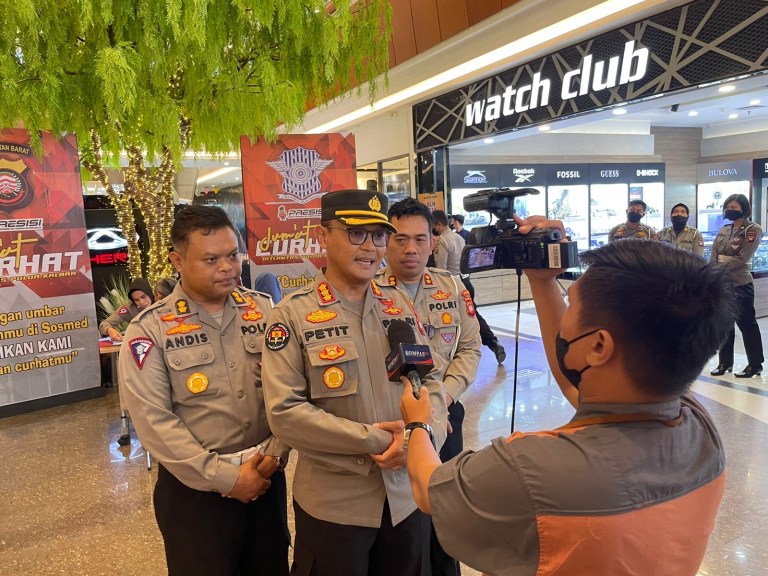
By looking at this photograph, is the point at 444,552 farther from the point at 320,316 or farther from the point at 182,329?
the point at 182,329

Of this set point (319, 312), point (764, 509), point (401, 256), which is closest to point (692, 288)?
point (319, 312)

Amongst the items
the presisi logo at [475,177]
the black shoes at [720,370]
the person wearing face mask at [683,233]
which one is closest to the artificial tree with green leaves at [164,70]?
the person wearing face mask at [683,233]

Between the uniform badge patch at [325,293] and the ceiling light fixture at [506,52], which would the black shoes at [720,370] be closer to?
the ceiling light fixture at [506,52]

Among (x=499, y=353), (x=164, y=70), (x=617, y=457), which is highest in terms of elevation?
(x=164, y=70)

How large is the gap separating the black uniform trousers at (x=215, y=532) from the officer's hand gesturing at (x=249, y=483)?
0.10 meters

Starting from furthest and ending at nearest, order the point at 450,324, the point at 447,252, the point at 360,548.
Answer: the point at 447,252, the point at 450,324, the point at 360,548

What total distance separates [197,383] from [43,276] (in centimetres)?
406

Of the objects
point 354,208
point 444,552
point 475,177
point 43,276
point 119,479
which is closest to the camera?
point 354,208

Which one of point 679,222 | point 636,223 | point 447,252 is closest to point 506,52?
point 447,252

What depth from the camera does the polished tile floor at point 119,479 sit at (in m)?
2.53

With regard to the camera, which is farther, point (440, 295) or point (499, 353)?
point (499, 353)

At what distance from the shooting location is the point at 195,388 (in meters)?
1.58

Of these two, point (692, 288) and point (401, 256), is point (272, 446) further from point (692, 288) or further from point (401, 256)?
point (692, 288)

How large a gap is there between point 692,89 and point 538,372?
2.83 m
